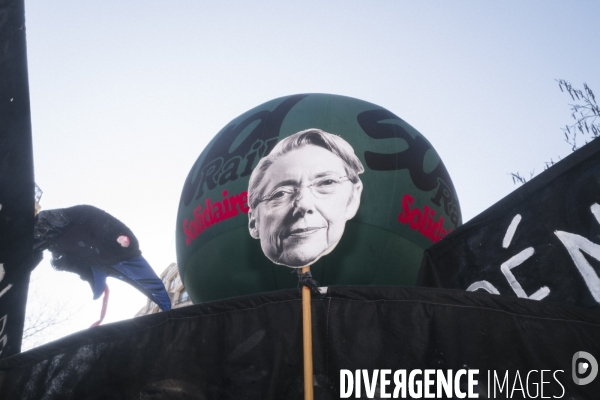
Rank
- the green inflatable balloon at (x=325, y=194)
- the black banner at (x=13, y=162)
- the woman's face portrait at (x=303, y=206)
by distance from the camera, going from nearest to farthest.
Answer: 1. the black banner at (x=13, y=162)
2. the woman's face portrait at (x=303, y=206)
3. the green inflatable balloon at (x=325, y=194)

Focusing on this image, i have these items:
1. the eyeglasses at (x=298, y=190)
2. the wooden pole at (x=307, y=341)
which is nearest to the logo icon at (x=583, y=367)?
the wooden pole at (x=307, y=341)

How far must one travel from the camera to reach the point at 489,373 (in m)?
2.08

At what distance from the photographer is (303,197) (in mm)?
6129

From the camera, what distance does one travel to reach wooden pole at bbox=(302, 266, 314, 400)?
207 cm

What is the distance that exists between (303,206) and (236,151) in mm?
1301

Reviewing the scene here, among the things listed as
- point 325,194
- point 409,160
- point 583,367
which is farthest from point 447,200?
point 583,367

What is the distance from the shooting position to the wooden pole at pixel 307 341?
81.4 inches

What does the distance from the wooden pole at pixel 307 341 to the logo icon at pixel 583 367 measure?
92 cm

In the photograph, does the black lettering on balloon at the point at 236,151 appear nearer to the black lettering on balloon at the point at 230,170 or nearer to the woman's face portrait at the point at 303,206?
the black lettering on balloon at the point at 230,170

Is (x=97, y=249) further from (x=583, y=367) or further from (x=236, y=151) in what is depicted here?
(x=583, y=367)

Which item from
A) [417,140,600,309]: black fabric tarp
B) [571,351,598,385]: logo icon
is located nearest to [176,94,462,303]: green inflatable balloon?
[417,140,600,309]: black fabric tarp

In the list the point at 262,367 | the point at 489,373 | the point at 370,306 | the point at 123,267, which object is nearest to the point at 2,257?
the point at 262,367

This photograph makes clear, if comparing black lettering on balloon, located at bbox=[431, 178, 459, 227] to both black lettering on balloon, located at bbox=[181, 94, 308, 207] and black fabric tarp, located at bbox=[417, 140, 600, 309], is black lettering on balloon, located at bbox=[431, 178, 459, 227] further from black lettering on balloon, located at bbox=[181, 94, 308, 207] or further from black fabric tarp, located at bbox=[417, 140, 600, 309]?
black fabric tarp, located at bbox=[417, 140, 600, 309]

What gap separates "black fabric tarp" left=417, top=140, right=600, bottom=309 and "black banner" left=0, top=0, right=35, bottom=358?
9.17 feet
